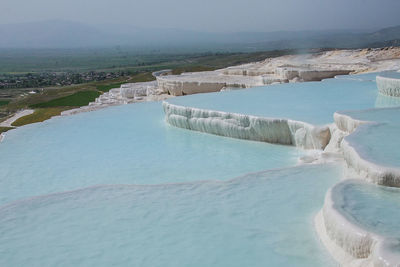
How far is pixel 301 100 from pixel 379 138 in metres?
3.41

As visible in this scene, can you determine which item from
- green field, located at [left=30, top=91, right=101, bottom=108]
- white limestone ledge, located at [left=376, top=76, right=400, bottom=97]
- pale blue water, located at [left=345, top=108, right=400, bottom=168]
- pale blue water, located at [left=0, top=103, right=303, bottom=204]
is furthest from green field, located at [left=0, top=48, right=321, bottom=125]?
pale blue water, located at [left=345, top=108, right=400, bottom=168]

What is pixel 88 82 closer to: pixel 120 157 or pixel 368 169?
pixel 120 157

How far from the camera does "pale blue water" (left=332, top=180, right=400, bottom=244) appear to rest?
3086mm

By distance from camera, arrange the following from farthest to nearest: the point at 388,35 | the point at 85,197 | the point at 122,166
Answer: the point at 388,35 → the point at 122,166 → the point at 85,197

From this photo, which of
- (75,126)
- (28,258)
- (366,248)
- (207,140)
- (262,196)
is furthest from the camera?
(75,126)

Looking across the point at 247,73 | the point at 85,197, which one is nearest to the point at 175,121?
the point at 85,197

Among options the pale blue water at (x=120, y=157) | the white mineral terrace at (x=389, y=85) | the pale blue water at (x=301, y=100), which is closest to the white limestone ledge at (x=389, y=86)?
the white mineral terrace at (x=389, y=85)

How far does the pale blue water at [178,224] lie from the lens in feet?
10.6

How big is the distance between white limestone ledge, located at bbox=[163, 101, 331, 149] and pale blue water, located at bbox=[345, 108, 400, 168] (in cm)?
53

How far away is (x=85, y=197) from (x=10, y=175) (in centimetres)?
199

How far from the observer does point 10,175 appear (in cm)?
605

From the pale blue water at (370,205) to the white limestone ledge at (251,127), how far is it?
218 centimetres

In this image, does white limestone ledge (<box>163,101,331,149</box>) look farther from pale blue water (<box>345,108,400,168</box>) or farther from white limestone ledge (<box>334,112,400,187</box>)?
white limestone ledge (<box>334,112,400,187</box>)

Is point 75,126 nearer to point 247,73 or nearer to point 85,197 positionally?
point 85,197
